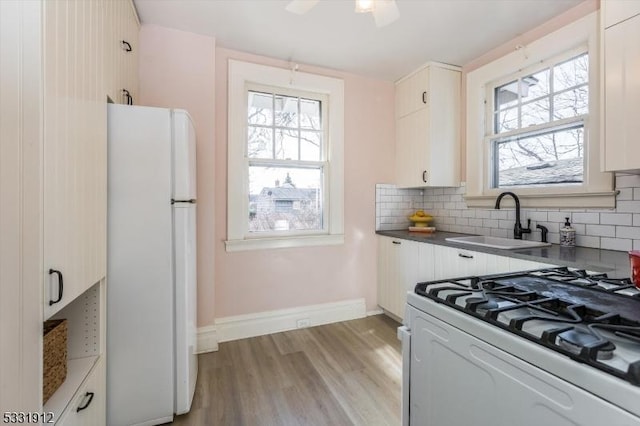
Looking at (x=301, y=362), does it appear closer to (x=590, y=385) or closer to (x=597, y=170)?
(x=590, y=385)

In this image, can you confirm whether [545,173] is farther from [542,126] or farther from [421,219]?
[421,219]

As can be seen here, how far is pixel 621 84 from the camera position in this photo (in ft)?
5.18

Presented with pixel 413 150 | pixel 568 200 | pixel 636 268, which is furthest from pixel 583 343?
pixel 413 150

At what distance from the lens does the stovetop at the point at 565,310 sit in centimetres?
53

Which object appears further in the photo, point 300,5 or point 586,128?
point 586,128

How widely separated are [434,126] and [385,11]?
1.48 m

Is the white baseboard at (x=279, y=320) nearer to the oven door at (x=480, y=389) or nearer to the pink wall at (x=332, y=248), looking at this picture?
the pink wall at (x=332, y=248)

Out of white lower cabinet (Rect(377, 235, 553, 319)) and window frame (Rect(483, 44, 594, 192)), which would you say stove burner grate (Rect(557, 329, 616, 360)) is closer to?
white lower cabinet (Rect(377, 235, 553, 319))

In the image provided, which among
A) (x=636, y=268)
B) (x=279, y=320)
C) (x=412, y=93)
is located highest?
(x=412, y=93)

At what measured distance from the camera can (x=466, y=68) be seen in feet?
9.43

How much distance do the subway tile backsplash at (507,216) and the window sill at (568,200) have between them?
34 millimetres

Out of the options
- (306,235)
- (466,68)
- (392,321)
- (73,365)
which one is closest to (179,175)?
(73,365)

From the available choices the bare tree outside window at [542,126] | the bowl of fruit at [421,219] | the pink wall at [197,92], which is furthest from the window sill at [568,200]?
the pink wall at [197,92]

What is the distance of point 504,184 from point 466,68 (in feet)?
3.97
